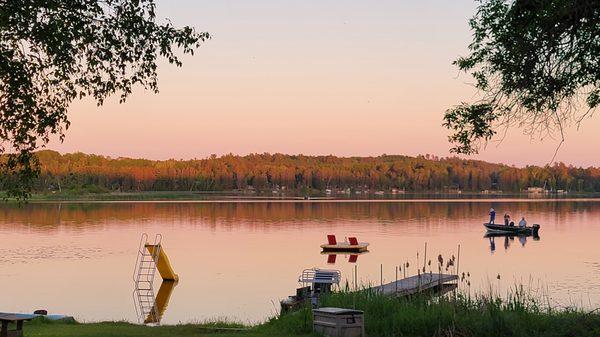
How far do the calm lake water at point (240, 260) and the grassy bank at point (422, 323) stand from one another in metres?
7.36

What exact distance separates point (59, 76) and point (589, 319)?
33.9 ft

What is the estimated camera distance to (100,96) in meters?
12.5

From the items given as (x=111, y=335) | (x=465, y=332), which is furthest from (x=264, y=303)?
(x=465, y=332)

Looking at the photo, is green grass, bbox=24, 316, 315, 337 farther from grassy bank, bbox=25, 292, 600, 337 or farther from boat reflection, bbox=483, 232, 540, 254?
boat reflection, bbox=483, 232, 540, 254

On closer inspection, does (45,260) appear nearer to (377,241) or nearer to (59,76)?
Answer: (377,241)

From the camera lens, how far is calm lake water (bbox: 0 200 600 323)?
28484 millimetres

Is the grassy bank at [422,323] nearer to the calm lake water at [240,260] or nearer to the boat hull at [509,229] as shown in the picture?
the calm lake water at [240,260]

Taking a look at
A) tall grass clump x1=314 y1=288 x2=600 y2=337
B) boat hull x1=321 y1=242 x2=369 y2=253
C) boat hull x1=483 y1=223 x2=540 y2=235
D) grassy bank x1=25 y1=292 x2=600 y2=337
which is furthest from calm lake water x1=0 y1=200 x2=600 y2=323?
tall grass clump x1=314 y1=288 x2=600 y2=337

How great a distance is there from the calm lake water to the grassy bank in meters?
7.36

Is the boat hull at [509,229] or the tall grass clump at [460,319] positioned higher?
the tall grass clump at [460,319]

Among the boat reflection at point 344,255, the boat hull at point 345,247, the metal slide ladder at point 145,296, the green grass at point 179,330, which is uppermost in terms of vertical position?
the green grass at point 179,330

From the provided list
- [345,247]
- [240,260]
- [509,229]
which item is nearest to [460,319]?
[240,260]

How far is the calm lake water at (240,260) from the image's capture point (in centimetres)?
2848

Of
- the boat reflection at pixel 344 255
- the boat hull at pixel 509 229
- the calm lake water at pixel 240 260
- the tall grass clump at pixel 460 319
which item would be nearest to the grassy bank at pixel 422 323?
the tall grass clump at pixel 460 319
